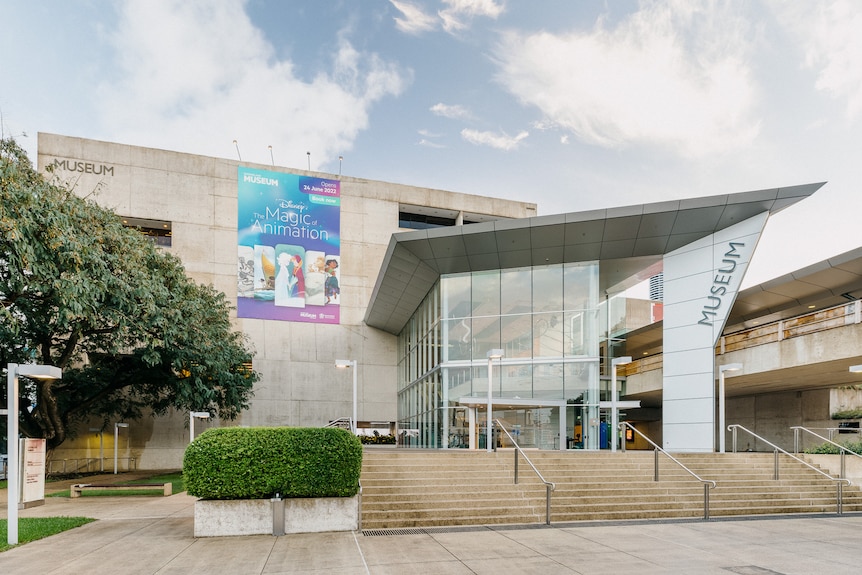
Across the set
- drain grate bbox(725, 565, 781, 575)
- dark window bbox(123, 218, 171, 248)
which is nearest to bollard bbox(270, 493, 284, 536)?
drain grate bbox(725, 565, 781, 575)

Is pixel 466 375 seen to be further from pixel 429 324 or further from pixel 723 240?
pixel 723 240

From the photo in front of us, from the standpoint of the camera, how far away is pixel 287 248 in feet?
110

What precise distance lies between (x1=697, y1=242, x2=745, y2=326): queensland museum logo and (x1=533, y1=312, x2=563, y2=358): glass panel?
16.3 ft

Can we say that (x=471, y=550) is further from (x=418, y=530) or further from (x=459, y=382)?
(x=459, y=382)

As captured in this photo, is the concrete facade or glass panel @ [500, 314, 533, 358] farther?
the concrete facade

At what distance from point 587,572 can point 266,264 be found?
28687 millimetres

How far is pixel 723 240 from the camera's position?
19.2 m

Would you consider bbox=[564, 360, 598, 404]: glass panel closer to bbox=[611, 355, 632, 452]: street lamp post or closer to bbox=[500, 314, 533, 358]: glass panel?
bbox=[611, 355, 632, 452]: street lamp post

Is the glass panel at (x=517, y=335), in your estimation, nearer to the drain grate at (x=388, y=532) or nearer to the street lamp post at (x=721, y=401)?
the street lamp post at (x=721, y=401)

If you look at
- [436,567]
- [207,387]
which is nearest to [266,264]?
[207,387]

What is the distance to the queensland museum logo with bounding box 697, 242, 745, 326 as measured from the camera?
61.8ft

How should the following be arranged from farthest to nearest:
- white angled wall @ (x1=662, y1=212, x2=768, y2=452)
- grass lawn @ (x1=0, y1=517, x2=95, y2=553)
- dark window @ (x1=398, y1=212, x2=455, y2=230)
Result: dark window @ (x1=398, y1=212, x2=455, y2=230)
white angled wall @ (x1=662, y1=212, x2=768, y2=452)
grass lawn @ (x1=0, y1=517, x2=95, y2=553)

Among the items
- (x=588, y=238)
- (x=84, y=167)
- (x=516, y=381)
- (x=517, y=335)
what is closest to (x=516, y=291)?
(x=517, y=335)

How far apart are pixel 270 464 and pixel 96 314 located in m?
10.4
